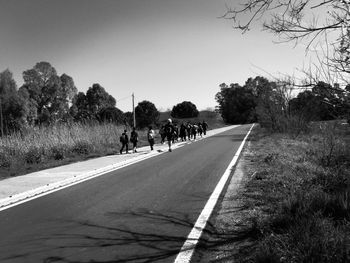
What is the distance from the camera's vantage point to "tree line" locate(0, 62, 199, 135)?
48.8 m

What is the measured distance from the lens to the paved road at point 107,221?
5.54 metres

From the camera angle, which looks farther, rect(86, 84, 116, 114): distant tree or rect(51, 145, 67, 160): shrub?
rect(86, 84, 116, 114): distant tree

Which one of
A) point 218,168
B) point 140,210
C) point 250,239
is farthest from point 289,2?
point 218,168

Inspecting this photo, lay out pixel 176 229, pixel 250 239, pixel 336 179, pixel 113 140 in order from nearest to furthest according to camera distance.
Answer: pixel 250 239 < pixel 176 229 < pixel 336 179 < pixel 113 140

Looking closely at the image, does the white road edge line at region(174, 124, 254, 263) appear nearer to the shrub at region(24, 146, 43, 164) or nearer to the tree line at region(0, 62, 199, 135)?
the shrub at region(24, 146, 43, 164)

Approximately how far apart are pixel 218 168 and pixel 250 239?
28.6 feet

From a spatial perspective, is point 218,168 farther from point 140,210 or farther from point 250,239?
point 250,239

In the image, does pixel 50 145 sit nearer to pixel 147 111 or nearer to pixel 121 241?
pixel 121 241

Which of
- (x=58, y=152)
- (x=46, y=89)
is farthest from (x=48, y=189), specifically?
(x=46, y=89)

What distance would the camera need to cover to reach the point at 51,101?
62.6 m

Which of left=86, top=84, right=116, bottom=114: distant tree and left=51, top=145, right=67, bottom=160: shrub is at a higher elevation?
→ left=86, top=84, right=116, bottom=114: distant tree

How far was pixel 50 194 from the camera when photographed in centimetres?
1035

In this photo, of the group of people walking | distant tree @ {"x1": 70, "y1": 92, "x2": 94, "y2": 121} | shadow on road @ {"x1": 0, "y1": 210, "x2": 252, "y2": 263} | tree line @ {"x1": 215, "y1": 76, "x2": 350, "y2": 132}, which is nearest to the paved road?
shadow on road @ {"x1": 0, "y1": 210, "x2": 252, "y2": 263}

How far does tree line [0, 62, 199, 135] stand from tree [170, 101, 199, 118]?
3861cm
